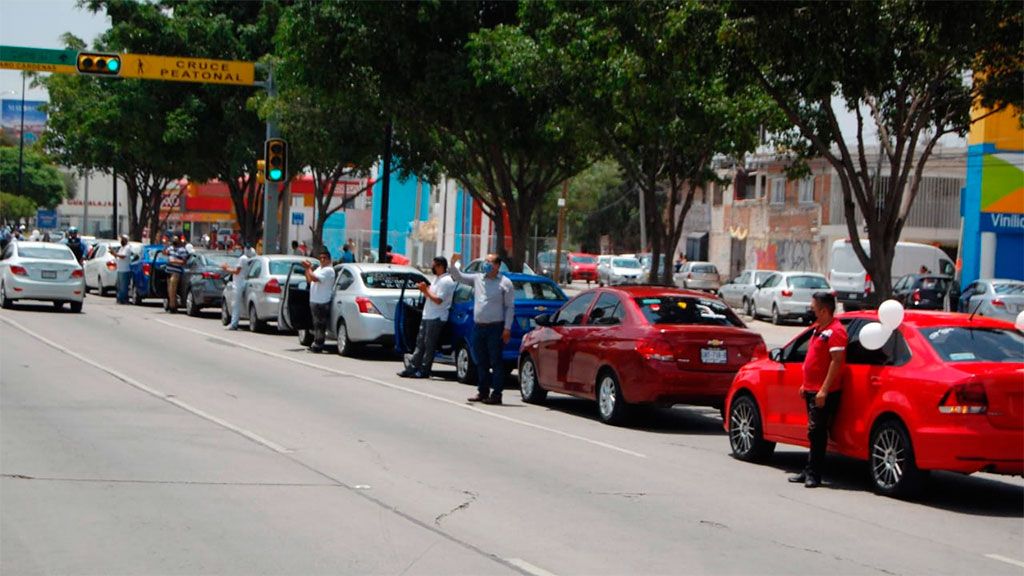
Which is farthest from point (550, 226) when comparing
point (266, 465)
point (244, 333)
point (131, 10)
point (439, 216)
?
point (266, 465)

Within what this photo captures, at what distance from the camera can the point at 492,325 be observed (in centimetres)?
1580

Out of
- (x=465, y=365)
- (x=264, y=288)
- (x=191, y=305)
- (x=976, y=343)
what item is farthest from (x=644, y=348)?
(x=191, y=305)

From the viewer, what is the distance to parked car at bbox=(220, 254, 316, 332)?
85.1 feet

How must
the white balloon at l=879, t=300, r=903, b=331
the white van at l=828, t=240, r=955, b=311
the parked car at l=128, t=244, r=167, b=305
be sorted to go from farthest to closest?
the white van at l=828, t=240, r=955, b=311 → the parked car at l=128, t=244, r=167, b=305 → the white balloon at l=879, t=300, r=903, b=331

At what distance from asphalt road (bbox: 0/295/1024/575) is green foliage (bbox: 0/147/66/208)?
10137 centimetres

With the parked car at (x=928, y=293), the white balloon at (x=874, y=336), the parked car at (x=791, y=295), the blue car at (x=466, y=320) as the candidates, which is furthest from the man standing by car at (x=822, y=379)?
the parked car at (x=928, y=293)

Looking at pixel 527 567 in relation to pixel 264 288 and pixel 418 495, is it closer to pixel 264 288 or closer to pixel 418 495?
pixel 418 495

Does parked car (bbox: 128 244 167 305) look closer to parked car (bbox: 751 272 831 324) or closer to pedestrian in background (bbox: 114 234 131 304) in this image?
pedestrian in background (bbox: 114 234 131 304)

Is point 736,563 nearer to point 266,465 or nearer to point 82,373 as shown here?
point 266,465

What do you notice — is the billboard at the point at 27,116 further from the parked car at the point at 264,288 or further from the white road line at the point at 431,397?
the white road line at the point at 431,397

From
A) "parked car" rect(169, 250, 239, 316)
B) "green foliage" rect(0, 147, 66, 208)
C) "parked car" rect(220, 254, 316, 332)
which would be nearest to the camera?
"parked car" rect(220, 254, 316, 332)

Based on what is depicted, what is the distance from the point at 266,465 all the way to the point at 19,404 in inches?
182

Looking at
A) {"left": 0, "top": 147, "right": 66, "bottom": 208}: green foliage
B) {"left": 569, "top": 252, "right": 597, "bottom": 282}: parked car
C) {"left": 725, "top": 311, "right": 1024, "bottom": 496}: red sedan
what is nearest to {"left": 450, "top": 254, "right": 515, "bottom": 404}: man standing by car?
{"left": 725, "top": 311, "right": 1024, "bottom": 496}: red sedan

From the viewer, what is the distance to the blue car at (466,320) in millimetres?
17766
